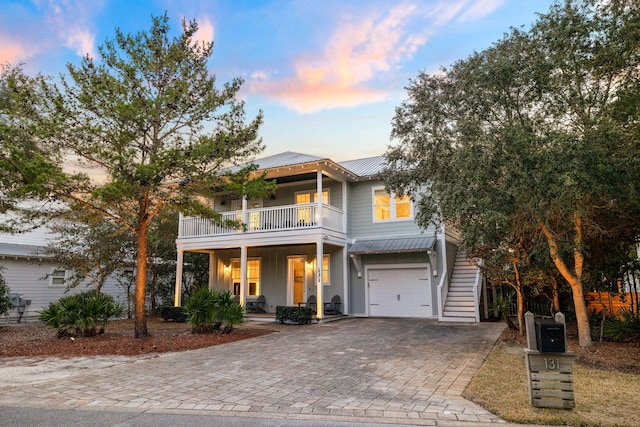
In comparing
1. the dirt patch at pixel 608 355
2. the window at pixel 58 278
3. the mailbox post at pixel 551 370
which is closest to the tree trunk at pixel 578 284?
the dirt patch at pixel 608 355

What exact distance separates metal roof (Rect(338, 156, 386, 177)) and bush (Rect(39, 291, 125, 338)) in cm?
1077

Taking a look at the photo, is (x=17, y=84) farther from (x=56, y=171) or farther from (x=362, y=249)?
(x=362, y=249)

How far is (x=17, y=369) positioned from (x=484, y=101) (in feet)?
33.8

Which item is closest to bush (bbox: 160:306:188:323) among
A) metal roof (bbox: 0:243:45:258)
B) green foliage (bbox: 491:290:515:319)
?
metal roof (bbox: 0:243:45:258)

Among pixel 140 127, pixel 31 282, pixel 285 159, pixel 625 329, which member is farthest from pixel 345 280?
pixel 31 282

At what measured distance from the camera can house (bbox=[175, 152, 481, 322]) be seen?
15383 mm

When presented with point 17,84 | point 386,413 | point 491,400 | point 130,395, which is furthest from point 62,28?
point 491,400

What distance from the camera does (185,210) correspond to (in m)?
11.4

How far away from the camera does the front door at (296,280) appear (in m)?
17.7

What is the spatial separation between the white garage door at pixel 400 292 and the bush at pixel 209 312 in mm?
6724

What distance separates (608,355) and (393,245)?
28.3 ft

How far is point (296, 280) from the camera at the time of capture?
58.8 feet

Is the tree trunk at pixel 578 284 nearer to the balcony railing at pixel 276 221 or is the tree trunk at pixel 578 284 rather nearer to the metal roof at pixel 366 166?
the balcony railing at pixel 276 221

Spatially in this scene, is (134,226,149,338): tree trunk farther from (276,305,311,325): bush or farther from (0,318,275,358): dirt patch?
(276,305,311,325): bush
